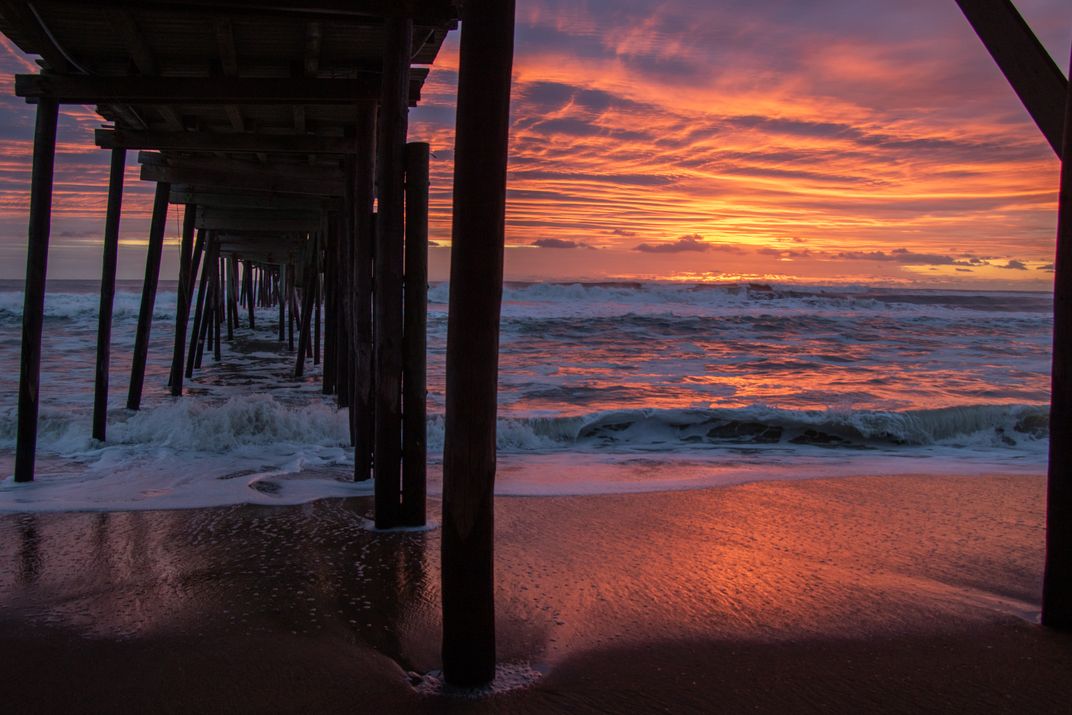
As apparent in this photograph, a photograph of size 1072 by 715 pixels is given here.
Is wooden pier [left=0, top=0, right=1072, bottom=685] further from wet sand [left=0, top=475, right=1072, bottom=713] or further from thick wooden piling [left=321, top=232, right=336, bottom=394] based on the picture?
wet sand [left=0, top=475, right=1072, bottom=713]

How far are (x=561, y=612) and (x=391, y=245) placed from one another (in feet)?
6.80

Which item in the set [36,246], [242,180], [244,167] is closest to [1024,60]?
[36,246]

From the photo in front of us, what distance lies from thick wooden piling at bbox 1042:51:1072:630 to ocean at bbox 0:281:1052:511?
323 centimetres

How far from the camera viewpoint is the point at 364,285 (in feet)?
17.2

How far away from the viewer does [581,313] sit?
34469 millimetres

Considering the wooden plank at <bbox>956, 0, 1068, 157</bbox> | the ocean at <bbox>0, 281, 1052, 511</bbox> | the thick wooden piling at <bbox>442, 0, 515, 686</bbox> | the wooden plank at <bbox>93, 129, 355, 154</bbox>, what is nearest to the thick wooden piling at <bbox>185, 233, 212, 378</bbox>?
the ocean at <bbox>0, 281, 1052, 511</bbox>

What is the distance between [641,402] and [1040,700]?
28.7 feet

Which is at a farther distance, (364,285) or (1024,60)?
(364,285)

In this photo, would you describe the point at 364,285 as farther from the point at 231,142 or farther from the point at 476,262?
the point at 231,142

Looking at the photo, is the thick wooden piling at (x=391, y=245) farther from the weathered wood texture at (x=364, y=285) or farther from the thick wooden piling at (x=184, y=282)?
the thick wooden piling at (x=184, y=282)

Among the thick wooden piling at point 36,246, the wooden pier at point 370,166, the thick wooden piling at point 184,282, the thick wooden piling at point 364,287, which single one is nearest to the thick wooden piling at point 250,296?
the thick wooden piling at point 184,282

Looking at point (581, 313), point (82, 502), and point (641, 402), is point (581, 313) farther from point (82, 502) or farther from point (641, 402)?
point (82, 502)

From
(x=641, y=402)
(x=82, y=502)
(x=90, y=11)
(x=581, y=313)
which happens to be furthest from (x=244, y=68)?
(x=581, y=313)

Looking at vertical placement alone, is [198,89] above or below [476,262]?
above
